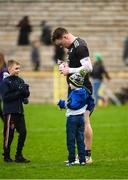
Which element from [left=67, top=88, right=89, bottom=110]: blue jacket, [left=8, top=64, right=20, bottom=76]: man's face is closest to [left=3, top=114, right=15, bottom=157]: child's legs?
[left=8, top=64, right=20, bottom=76]: man's face

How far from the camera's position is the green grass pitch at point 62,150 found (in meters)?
14.2

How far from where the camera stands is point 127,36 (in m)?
40.2

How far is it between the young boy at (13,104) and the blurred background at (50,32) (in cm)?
2107

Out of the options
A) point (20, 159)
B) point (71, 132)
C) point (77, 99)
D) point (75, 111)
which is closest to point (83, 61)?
point (77, 99)

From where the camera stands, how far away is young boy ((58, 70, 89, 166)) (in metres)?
15.2

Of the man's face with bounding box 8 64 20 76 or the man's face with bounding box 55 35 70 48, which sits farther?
the man's face with bounding box 8 64 20 76

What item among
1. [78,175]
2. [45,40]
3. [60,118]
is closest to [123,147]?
[78,175]

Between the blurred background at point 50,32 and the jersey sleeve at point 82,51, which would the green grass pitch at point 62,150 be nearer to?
the jersey sleeve at point 82,51

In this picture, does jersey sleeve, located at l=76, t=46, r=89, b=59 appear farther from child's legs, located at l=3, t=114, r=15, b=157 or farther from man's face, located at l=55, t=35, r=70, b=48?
child's legs, located at l=3, t=114, r=15, b=157

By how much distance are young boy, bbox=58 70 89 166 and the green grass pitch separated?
0.34 metres

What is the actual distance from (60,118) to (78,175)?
550 inches

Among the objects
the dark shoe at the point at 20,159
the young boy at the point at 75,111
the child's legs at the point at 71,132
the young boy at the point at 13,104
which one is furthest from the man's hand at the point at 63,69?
the dark shoe at the point at 20,159

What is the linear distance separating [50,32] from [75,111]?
24761 millimetres

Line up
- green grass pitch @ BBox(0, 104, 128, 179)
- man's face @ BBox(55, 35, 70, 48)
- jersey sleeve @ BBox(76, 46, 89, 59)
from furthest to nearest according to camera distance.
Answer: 1. jersey sleeve @ BBox(76, 46, 89, 59)
2. man's face @ BBox(55, 35, 70, 48)
3. green grass pitch @ BBox(0, 104, 128, 179)
